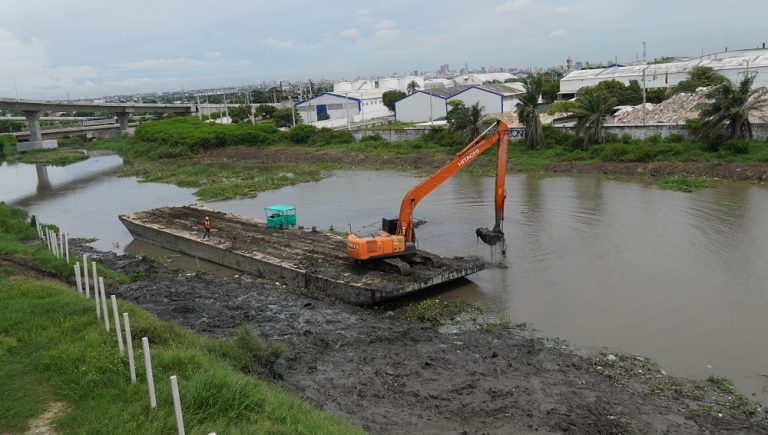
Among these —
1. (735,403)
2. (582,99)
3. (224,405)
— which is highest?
(582,99)

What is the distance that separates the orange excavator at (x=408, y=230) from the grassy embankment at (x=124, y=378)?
570 cm

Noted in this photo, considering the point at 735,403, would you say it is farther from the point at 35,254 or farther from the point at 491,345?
the point at 35,254

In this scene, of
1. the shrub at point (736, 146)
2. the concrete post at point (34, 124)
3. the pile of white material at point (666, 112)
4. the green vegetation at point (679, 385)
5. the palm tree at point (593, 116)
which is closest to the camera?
the green vegetation at point (679, 385)

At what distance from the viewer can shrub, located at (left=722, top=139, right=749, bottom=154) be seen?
110 feet

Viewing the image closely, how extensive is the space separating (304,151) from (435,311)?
40.3m

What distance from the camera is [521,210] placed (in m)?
27.4

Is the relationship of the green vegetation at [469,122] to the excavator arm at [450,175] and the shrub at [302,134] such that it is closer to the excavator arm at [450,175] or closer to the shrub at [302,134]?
the shrub at [302,134]

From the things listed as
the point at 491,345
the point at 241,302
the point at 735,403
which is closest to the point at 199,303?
the point at 241,302

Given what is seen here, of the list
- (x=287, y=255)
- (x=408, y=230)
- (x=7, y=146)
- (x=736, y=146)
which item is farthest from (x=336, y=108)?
(x=408, y=230)

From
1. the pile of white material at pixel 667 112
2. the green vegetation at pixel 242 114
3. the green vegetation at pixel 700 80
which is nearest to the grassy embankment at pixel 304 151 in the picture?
the pile of white material at pixel 667 112

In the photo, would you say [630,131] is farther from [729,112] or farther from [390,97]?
[390,97]

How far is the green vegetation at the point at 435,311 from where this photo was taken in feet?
51.0

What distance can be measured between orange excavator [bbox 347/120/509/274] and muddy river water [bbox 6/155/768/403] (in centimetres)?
152

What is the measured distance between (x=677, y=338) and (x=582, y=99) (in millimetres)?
29534
